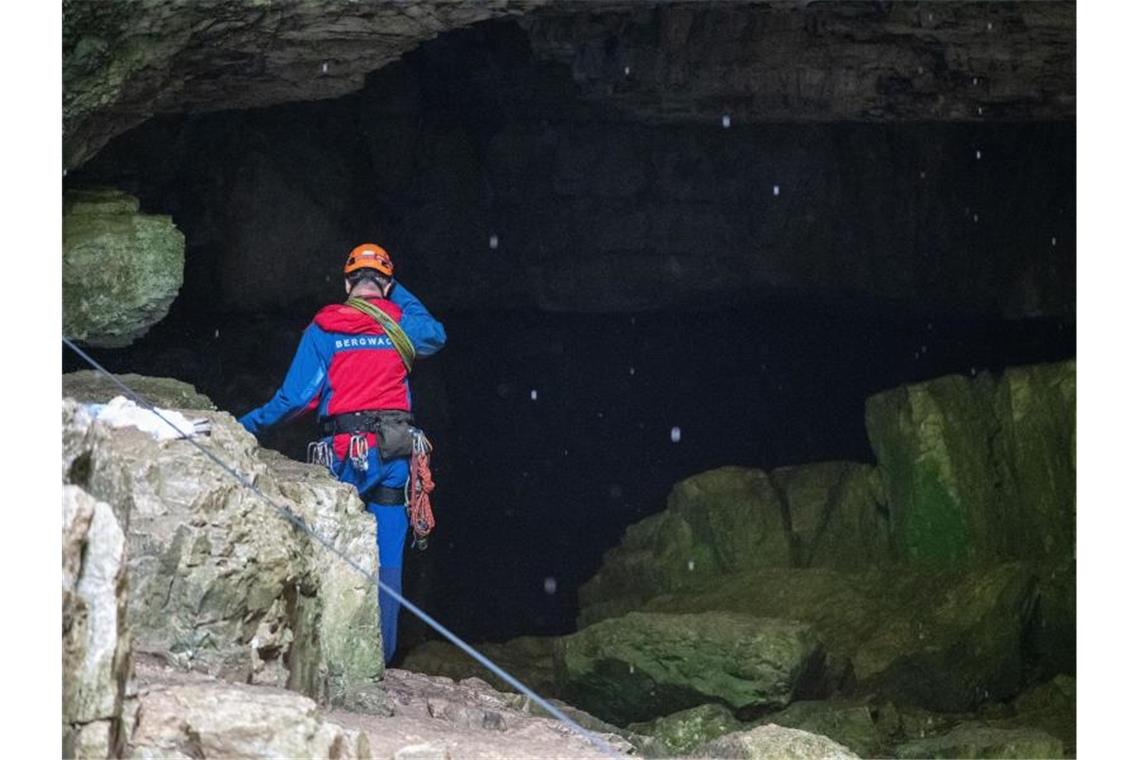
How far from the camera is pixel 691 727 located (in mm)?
8969

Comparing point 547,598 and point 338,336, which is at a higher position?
point 338,336

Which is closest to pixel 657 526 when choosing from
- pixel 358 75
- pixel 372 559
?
pixel 358 75

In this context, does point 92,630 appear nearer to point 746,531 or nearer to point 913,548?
point 913,548

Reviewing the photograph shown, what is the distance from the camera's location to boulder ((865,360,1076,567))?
10.5 meters

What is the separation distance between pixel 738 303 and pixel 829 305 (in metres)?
0.88

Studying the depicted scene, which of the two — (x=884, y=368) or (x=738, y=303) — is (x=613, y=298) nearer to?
(x=738, y=303)

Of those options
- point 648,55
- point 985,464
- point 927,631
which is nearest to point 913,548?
point 985,464

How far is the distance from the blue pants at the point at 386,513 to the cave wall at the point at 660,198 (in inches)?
192

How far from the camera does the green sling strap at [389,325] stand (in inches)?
296

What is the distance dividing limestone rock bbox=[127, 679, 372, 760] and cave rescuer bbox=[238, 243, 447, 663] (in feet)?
8.99

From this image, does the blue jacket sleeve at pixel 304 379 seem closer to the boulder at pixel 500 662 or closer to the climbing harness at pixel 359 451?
the climbing harness at pixel 359 451

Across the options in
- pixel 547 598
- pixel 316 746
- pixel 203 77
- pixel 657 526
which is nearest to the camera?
pixel 316 746

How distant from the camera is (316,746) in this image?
4594 mm

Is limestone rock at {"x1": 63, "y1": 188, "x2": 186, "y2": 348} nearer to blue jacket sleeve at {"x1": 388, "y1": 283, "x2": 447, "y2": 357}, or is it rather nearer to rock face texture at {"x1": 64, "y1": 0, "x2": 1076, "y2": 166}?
rock face texture at {"x1": 64, "y1": 0, "x2": 1076, "y2": 166}
